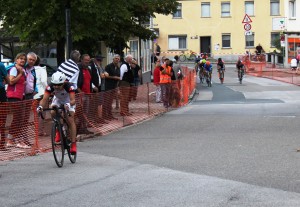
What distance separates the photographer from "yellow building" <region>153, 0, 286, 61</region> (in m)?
73.2

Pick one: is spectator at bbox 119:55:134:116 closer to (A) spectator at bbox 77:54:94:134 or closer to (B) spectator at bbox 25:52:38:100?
(A) spectator at bbox 77:54:94:134

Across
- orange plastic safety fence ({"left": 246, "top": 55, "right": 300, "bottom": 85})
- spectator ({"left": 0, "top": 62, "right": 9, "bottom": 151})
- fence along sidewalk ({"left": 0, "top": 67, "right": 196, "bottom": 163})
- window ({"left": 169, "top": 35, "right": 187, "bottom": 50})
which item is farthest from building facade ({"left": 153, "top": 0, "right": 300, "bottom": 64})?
spectator ({"left": 0, "top": 62, "right": 9, "bottom": 151})

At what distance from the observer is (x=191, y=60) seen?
7175cm

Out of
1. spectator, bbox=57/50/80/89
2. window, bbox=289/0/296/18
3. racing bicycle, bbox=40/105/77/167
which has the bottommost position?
racing bicycle, bbox=40/105/77/167

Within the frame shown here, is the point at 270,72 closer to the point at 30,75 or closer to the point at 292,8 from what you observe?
the point at 292,8

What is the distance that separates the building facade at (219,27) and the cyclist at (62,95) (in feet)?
205

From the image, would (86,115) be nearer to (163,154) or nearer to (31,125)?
(31,125)

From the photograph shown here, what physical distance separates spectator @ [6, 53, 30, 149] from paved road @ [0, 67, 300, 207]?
907mm

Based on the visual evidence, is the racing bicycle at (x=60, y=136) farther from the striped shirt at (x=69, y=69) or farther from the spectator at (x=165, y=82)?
the spectator at (x=165, y=82)

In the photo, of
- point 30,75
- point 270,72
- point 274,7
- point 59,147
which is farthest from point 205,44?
point 59,147

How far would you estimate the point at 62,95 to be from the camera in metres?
11.2

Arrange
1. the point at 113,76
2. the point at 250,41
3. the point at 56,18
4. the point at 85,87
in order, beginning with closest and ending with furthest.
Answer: the point at 85,87, the point at 56,18, the point at 113,76, the point at 250,41

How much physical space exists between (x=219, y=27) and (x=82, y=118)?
59.8 meters

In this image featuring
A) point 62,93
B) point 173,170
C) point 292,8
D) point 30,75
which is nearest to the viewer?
point 173,170
